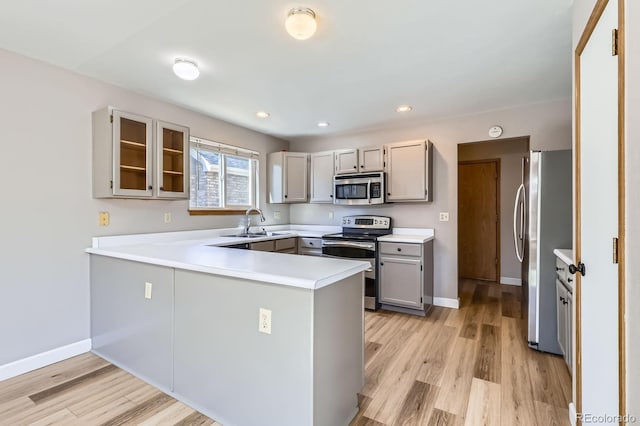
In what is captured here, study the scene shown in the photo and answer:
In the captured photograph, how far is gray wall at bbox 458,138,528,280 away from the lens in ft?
15.7

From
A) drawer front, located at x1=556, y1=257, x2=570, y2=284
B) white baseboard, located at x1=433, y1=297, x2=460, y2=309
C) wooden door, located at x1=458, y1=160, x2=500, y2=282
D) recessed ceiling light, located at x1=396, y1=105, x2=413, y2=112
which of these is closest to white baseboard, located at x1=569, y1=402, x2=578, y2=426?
drawer front, located at x1=556, y1=257, x2=570, y2=284

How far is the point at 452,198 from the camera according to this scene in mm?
3807

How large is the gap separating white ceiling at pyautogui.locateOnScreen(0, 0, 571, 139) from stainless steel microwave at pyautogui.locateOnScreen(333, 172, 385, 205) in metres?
1.04

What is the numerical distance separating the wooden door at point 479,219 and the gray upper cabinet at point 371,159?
6.78ft

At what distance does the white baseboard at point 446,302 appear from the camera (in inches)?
149

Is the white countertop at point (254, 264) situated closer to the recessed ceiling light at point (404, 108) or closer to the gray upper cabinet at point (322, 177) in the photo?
the recessed ceiling light at point (404, 108)

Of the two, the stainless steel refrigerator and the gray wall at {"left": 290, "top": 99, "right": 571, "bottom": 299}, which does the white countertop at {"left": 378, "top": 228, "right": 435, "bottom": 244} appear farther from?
the stainless steel refrigerator

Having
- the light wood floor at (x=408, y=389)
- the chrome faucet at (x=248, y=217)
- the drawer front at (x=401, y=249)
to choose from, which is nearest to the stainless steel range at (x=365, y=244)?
the drawer front at (x=401, y=249)

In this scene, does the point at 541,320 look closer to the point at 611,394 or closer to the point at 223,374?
the point at 611,394

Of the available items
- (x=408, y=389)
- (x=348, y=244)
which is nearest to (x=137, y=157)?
(x=348, y=244)

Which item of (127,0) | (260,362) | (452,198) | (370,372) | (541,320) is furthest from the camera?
(452,198)

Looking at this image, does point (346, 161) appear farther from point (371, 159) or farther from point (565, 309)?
point (565, 309)

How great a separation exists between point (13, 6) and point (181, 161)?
157 centimetres

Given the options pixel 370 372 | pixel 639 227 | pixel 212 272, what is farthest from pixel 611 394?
pixel 212 272
